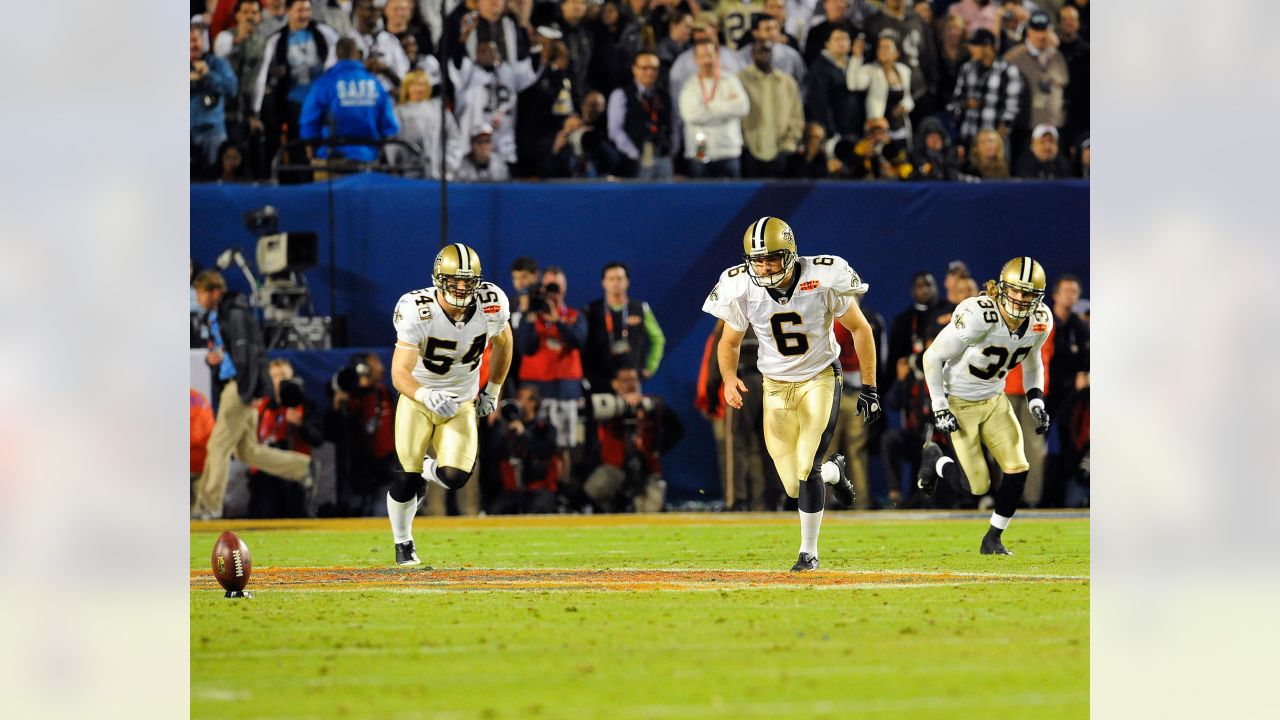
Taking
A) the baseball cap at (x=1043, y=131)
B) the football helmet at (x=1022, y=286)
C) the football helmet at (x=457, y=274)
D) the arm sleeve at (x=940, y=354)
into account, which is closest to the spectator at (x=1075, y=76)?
the baseball cap at (x=1043, y=131)

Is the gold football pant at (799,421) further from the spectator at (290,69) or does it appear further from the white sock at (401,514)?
the spectator at (290,69)

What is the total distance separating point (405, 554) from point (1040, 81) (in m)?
A: 7.03

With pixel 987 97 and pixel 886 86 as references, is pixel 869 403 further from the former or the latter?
pixel 987 97

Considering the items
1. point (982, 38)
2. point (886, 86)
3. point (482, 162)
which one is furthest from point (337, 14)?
point (982, 38)

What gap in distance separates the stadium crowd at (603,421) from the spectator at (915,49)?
164 centimetres

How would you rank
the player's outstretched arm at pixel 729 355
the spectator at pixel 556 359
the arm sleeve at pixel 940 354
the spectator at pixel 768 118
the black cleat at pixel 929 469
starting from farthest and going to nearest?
the spectator at pixel 768 118
the spectator at pixel 556 359
the black cleat at pixel 929 469
the arm sleeve at pixel 940 354
the player's outstretched arm at pixel 729 355

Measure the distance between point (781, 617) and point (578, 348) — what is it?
5.35m

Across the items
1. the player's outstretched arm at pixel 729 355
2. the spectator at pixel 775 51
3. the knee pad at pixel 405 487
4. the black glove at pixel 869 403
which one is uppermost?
the spectator at pixel 775 51

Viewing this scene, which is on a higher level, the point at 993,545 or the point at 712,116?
the point at 712,116

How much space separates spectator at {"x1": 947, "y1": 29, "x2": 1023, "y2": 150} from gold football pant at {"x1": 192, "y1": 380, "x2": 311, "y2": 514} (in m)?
5.93

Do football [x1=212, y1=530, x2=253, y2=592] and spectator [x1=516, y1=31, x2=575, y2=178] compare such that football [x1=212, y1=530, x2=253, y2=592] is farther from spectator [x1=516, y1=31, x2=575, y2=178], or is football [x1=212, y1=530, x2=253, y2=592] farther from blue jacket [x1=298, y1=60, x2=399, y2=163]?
spectator [x1=516, y1=31, x2=575, y2=178]

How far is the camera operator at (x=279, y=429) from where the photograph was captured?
11.6 m

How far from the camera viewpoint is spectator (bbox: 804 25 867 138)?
12.6m

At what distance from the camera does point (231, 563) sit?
7.42 m
